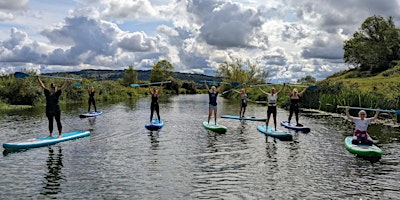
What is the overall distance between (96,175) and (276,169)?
5314 mm

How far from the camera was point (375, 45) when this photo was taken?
59.6m

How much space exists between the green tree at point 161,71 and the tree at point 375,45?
2186 inches

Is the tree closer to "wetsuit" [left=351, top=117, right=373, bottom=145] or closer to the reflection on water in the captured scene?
"wetsuit" [left=351, top=117, right=373, bottom=145]

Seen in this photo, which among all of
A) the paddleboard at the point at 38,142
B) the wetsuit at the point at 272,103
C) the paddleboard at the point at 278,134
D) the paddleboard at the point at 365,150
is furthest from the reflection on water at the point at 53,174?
the paddleboard at the point at 365,150

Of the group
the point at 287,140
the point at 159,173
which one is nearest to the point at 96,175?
the point at 159,173

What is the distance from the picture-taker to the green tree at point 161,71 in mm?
106375

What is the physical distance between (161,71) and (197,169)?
97.9m

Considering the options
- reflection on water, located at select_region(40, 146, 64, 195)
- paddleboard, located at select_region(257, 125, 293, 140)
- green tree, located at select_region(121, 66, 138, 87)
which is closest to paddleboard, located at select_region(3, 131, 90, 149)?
reflection on water, located at select_region(40, 146, 64, 195)

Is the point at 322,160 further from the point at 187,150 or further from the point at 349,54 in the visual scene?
the point at 349,54

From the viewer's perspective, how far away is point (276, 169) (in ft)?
36.7

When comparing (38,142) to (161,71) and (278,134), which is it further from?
(161,71)

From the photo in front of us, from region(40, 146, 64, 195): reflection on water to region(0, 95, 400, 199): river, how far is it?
0.08 feet

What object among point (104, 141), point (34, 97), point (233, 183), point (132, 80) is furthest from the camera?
point (132, 80)

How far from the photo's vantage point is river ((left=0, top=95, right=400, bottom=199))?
8.91m
